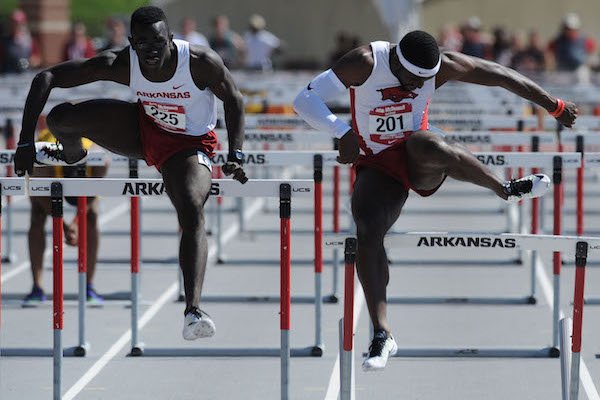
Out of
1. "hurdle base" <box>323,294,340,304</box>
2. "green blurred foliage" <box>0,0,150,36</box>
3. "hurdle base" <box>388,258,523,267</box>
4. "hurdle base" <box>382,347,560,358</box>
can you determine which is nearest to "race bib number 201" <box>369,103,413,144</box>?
"hurdle base" <box>382,347,560,358</box>

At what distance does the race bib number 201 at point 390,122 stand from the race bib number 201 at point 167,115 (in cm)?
104

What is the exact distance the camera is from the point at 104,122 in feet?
28.6

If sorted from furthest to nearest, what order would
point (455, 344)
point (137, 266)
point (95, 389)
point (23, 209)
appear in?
1. point (23, 209)
2. point (455, 344)
3. point (137, 266)
4. point (95, 389)

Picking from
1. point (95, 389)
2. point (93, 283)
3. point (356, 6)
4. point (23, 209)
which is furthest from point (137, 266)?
point (356, 6)

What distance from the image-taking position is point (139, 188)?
8398 mm

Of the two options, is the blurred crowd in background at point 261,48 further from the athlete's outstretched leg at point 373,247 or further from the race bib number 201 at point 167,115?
the athlete's outstretched leg at point 373,247

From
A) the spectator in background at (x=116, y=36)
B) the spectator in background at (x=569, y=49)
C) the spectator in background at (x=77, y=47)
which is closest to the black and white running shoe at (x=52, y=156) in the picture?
the spectator in background at (x=116, y=36)

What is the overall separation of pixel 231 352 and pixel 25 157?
8.01 feet

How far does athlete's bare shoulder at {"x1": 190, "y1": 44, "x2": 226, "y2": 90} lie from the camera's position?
27.8 feet

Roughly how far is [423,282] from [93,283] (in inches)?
107

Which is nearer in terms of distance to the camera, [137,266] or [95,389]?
[95,389]

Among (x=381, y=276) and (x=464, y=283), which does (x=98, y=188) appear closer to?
(x=381, y=276)

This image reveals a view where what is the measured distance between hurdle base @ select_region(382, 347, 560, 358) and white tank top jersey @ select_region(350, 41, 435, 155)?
6.37 ft

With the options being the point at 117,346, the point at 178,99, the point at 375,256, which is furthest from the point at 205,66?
the point at 117,346
